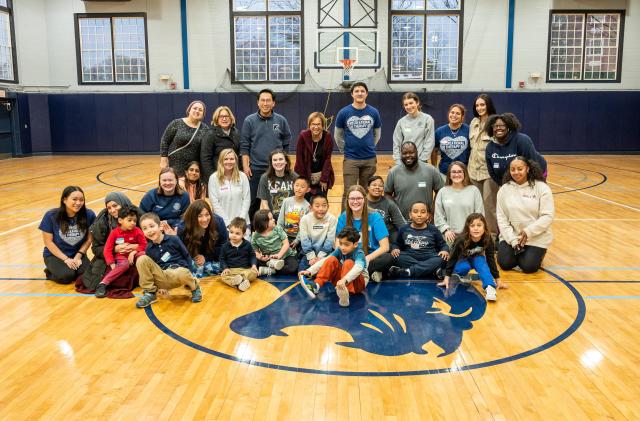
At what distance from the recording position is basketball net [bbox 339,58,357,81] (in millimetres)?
16266

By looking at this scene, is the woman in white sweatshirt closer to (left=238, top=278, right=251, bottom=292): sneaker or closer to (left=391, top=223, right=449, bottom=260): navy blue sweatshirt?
(left=391, top=223, right=449, bottom=260): navy blue sweatshirt

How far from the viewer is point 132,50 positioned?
693 inches

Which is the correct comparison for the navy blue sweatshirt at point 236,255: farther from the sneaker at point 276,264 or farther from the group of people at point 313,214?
the sneaker at point 276,264

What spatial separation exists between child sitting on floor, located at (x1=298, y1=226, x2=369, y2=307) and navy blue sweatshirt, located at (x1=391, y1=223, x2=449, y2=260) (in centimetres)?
66

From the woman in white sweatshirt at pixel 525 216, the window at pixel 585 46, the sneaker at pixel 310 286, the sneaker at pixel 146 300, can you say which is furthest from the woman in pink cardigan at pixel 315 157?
the window at pixel 585 46

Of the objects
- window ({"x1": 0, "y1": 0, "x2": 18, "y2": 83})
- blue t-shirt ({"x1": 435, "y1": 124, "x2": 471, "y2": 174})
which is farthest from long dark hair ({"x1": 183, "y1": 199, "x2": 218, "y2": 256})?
window ({"x1": 0, "y1": 0, "x2": 18, "y2": 83})

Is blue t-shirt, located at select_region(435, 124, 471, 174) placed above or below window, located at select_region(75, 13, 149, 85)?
below

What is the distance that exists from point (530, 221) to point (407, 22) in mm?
13039

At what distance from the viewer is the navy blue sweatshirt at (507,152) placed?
557 centimetres

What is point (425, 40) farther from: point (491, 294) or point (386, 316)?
point (386, 316)

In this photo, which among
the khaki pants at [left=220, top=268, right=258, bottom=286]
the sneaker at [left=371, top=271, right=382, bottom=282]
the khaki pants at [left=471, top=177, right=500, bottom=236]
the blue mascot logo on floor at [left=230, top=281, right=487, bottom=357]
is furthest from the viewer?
the khaki pants at [left=471, top=177, right=500, bottom=236]

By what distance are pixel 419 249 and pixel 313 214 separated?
1037 millimetres

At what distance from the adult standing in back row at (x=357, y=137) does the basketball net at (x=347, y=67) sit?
10582 mm

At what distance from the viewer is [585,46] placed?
16938 mm
